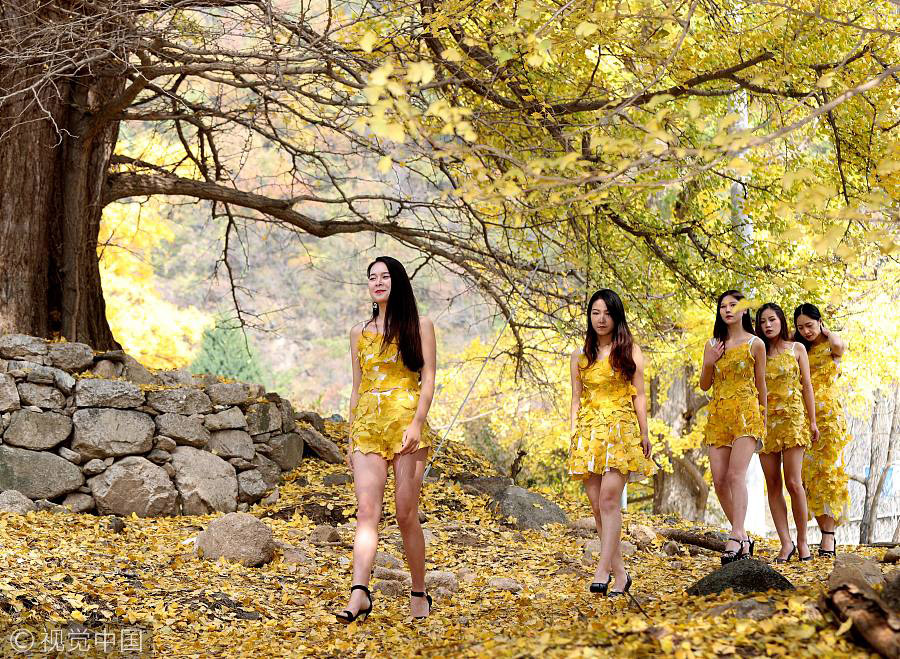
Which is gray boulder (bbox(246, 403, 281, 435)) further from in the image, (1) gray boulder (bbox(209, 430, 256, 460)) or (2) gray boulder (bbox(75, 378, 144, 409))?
(2) gray boulder (bbox(75, 378, 144, 409))

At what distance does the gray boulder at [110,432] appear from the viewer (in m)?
7.02

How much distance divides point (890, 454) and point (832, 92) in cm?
1188

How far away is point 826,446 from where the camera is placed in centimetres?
683

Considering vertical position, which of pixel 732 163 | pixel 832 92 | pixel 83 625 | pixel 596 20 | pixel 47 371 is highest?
pixel 832 92

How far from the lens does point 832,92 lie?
5801 mm

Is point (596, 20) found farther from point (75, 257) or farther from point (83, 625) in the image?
point (75, 257)

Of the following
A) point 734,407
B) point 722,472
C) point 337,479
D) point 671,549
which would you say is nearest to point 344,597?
point 722,472

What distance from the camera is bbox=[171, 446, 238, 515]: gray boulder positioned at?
7.25m

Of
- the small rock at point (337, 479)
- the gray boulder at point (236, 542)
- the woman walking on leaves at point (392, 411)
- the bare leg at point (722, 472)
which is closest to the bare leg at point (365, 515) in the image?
the woman walking on leaves at point (392, 411)

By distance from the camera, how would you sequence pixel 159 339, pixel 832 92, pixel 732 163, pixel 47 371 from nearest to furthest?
1. pixel 732 163
2. pixel 832 92
3. pixel 47 371
4. pixel 159 339

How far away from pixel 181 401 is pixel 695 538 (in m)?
4.80

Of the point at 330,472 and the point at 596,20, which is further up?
the point at 596,20

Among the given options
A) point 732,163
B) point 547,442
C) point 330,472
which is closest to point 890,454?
point 547,442

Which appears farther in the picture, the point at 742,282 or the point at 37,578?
the point at 742,282
